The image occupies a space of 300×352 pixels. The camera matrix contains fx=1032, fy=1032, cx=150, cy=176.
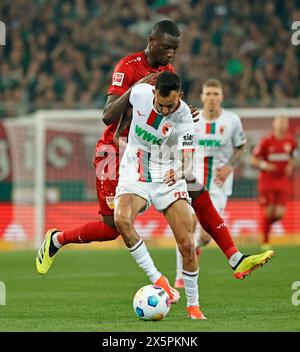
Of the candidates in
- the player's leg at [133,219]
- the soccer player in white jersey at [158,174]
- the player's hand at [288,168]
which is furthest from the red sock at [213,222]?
the player's hand at [288,168]

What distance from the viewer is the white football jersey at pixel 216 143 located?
41.8 ft

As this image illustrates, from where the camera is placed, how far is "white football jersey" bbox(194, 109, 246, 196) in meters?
12.7

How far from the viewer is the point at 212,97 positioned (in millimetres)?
12570

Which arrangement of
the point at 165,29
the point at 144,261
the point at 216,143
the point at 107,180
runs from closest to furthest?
1. the point at 144,261
2. the point at 165,29
3. the point at 107,180
4. the point at 216,143

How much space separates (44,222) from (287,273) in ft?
25.4

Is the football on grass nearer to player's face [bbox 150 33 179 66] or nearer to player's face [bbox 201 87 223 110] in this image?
player's face [bbox 150 33 179 66]

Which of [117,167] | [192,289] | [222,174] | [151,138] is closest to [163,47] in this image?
[151,138]

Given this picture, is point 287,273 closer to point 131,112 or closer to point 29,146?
point 131,112

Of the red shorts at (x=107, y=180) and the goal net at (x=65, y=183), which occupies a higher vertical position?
the red shorts at (x=107, y=180)

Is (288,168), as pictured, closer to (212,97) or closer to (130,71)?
(212,97)

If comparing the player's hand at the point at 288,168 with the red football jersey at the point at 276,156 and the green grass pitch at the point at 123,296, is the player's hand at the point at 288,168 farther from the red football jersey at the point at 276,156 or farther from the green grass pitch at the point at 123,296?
the green grass pitch at the point at 123,296

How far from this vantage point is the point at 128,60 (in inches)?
381

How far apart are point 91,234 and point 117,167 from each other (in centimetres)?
74

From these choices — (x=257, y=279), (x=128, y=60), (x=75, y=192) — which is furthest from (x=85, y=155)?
(x=128, y=60)
